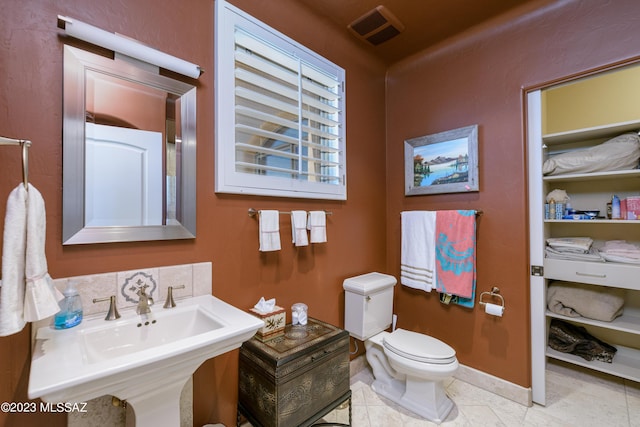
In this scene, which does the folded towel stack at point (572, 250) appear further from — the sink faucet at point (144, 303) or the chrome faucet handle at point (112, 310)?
the chrome faucet handle at point (112, 310)

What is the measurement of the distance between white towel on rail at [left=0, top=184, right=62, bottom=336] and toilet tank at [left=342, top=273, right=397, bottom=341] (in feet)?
5.55

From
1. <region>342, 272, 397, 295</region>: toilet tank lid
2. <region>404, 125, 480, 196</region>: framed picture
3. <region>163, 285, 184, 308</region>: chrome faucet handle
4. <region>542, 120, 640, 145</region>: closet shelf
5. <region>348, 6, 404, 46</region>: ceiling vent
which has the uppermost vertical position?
<region>348, 6, 404, 46</region>: ceiling vent

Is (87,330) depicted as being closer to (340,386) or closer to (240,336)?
(240,336)

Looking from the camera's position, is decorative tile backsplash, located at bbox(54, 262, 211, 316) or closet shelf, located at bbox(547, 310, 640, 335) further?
closet shelf, located at bbox(547, 310, 640, 335)

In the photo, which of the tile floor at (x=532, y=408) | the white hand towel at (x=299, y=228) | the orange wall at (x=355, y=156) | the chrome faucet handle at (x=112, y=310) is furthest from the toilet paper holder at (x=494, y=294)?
the chrome faucet handle at (x=112, y=310)

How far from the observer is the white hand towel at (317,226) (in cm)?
191

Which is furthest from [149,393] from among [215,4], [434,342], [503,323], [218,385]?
[503,323]

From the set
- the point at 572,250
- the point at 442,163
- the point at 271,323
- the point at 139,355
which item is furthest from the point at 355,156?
the point at 139,355

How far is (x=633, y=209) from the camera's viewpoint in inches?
72.4

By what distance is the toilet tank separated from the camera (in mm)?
2080

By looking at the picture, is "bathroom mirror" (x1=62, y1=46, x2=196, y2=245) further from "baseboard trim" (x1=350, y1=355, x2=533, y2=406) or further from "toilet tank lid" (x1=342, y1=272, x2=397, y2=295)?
"baseboard trim" (x1=350, y1=355, x2=533, y2=406)

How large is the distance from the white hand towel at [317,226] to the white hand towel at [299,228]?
75 mm

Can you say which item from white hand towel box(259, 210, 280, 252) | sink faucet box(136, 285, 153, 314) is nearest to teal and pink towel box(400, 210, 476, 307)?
white hand towel box(259, 210, 280, 252)

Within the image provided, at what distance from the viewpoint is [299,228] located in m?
1.81
